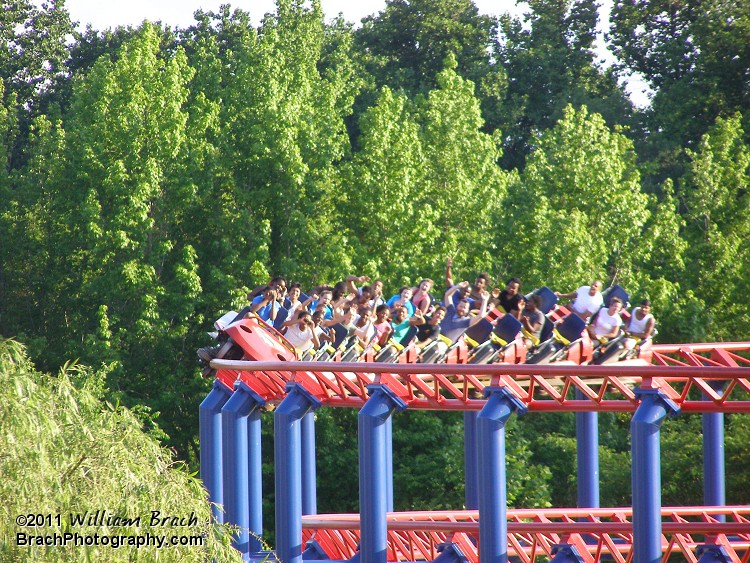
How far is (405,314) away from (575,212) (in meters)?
10.5

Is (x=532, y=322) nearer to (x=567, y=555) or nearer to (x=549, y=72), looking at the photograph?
(x=567, y=555)

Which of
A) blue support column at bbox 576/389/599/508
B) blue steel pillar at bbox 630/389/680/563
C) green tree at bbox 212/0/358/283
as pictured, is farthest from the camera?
green tree at bbox 212/0/358/283

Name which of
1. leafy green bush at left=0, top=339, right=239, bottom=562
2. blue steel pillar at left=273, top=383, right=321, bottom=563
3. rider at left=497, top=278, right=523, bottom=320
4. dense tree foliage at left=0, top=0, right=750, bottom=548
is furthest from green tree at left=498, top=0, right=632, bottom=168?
leafy green bush at left=0, top=339, right=239, bottom=562

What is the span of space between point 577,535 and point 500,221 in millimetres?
10909

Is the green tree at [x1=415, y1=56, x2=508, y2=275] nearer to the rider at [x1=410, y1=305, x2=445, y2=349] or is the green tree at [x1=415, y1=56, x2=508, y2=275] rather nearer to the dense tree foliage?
the dense tree foliage

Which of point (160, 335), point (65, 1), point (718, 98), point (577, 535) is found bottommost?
point (577, 535)

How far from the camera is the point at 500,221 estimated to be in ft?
83.9

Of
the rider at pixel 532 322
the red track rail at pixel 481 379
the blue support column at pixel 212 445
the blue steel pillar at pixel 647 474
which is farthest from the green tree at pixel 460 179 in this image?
the blue steel pillar at pixel 647 474

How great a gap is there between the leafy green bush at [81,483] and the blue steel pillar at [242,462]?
16.1 ft

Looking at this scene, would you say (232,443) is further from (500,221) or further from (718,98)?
(718,98)

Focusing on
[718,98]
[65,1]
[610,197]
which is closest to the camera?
[610,197]

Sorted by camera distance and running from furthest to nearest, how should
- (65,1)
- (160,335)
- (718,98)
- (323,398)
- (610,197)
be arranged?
(65,1) → (718,98) → (610,197) → (160,335) → (323,398)

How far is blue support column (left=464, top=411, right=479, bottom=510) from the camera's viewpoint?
1702 cm

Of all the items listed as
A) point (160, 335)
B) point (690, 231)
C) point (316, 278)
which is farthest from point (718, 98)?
point (160, 335)
